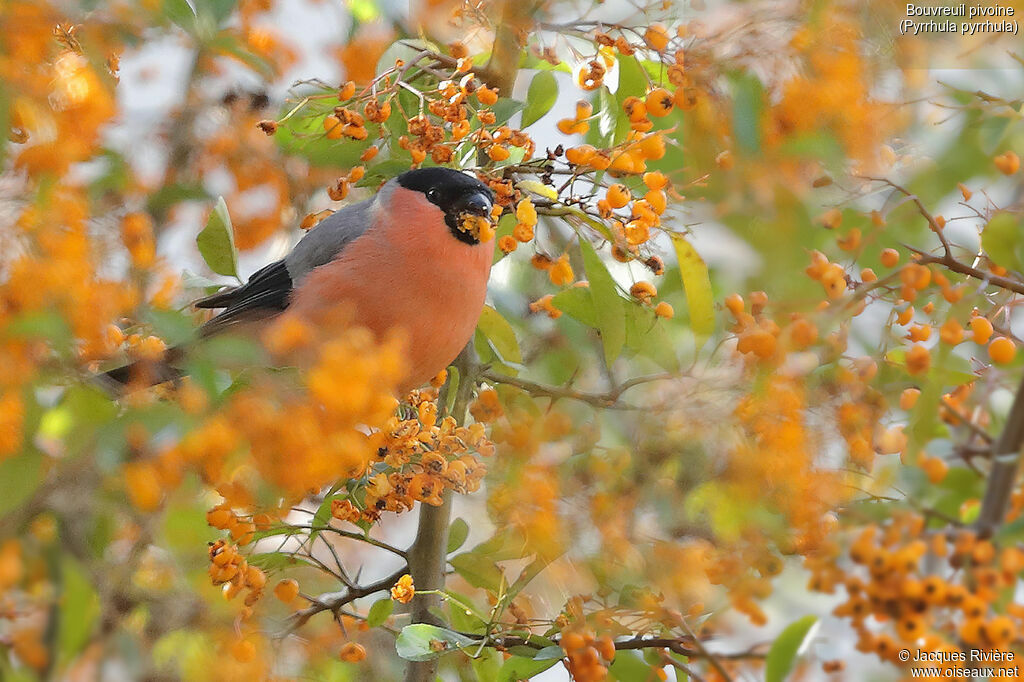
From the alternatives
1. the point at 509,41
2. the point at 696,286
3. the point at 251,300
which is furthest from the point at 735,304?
the point at 251,300

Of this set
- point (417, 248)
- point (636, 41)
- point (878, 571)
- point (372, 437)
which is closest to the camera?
point (878, 571)

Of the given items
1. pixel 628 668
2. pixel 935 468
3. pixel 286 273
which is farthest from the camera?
pixel 286 273

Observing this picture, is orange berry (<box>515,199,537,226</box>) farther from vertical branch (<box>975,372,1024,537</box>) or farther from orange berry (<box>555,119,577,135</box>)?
vertical branch (<box>975,372,1024,537</box>)

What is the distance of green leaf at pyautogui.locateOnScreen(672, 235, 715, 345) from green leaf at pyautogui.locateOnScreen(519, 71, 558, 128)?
28cm

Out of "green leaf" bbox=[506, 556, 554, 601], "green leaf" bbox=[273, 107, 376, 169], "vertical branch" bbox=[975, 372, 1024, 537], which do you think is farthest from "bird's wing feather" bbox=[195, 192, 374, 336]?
"vertical branch" bbox=[975, 372, 1024, 537]

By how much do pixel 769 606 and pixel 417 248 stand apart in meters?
0.76

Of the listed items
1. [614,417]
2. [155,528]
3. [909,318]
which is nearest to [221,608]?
[155,528]

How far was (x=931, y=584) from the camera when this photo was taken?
600 millimetres

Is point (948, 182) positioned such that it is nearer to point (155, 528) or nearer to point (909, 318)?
point (909, 318)

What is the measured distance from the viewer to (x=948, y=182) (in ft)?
2.63

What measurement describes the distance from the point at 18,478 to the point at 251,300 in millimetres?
701

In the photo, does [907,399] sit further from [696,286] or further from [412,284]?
[412,284]

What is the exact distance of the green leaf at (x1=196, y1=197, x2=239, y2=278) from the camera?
3.87ft

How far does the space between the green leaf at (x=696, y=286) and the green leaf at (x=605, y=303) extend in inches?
2.9
